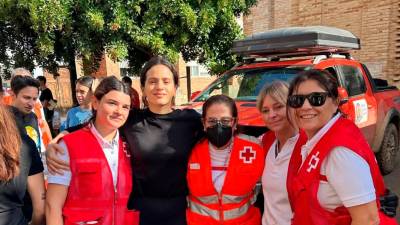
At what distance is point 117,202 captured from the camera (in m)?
1.81

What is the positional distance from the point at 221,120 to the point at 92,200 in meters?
0.87

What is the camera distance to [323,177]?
1.45 m

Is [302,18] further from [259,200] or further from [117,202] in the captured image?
[117,202]

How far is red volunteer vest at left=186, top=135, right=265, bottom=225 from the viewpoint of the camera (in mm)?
1952

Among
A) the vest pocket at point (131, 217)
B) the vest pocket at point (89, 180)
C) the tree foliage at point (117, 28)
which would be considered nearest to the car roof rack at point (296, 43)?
the tree foliage at point (117, 28)

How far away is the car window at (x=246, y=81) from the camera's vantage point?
442 cm

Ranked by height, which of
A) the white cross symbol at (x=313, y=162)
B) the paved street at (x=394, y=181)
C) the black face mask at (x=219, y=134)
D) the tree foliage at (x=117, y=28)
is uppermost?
the tree foliage at (x=117, y=28)

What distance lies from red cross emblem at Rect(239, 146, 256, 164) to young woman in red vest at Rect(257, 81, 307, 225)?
0.11 metres

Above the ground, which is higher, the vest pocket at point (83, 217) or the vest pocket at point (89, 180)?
the vest pocket at point (89, 180)

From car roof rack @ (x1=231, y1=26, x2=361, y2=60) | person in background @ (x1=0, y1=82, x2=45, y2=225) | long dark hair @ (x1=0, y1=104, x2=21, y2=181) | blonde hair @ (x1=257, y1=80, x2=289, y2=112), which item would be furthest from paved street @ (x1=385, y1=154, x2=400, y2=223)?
long dark hair @ (x1=0, y1=104, x2=21, y2=181)

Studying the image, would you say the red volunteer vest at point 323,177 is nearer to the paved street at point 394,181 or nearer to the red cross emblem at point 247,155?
the red cross emblem at point 247,155

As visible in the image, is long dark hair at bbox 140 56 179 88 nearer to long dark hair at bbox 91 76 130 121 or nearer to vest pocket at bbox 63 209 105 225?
long dark hair at bbox 91 76 130 121

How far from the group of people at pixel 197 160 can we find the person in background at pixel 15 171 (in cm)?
2

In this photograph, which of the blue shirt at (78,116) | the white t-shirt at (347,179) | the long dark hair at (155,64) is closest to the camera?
the white t-shirt at (347,179)
